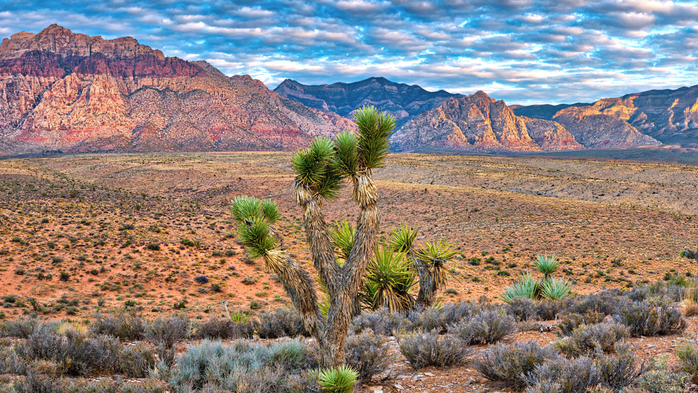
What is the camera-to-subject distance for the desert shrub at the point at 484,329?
731 centimetres

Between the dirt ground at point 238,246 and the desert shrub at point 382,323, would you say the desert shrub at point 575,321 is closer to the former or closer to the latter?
the desert shrub at point 382,323

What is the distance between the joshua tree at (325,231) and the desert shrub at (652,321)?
501cm

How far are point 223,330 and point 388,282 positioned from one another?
408 centimetres

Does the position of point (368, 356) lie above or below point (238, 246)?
above

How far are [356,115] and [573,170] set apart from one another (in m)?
82.0

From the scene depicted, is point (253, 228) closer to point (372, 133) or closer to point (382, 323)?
point (372, 133)

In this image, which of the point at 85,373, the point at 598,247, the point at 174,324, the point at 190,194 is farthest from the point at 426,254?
the point at 190,194

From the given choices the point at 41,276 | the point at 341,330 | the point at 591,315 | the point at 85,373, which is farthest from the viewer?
the point at 41,276

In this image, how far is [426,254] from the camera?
10.6m

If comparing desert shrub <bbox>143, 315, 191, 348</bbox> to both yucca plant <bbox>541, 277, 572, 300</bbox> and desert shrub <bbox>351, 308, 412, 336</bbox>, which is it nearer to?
desert shrub <bbox>351, 308, 412, 336</bbox>

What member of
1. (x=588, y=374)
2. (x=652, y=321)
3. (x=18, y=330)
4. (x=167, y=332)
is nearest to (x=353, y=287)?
(x=588, y=374)

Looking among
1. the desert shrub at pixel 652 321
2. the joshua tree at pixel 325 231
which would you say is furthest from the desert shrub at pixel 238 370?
the desert shrub at pixel 652 321

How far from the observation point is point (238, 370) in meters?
5.25

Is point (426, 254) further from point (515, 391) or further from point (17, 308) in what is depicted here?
point (17, 308)
